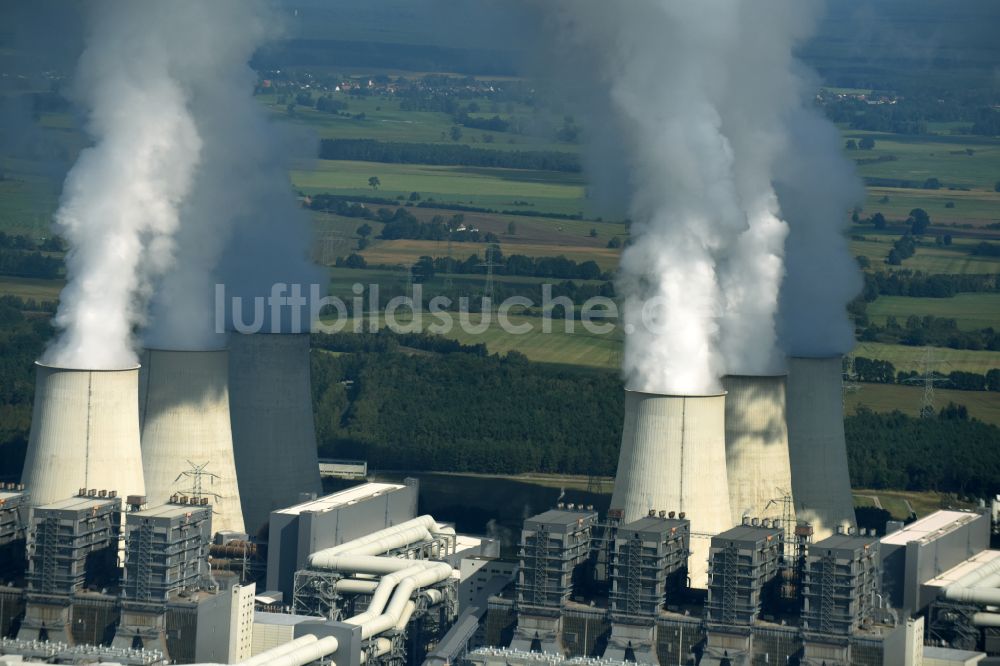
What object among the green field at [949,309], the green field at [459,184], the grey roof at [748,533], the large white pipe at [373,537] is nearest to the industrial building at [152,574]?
the large white pipe at [373,537]

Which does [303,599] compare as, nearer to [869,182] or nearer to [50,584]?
[50,584]

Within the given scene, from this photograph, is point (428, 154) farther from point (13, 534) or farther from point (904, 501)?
point (13, 534)

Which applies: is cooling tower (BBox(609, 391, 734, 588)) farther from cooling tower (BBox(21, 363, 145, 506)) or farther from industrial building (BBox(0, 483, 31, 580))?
industrial building (BBox(0, 483, 31, 580))

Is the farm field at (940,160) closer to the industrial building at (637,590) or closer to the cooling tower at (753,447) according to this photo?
the cooling tower at (753,447)

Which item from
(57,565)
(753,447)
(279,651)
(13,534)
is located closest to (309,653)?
(279,651)

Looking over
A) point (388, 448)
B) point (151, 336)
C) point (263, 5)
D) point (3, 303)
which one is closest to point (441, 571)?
point (151, 336)

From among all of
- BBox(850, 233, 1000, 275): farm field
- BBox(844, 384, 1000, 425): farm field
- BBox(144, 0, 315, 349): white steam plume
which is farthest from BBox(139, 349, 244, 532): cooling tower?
BBox(850, 233, 1000, 275): farm field
